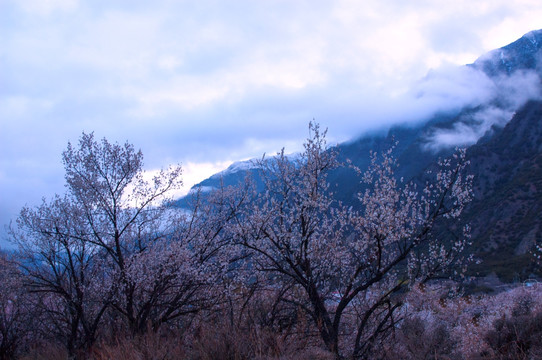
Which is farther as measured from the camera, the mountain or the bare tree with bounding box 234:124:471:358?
the mountain

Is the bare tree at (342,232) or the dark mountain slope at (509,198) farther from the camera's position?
the dark mountain slope at (509,198)

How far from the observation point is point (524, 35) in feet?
646

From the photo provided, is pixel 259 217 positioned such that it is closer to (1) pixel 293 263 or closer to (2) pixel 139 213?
(1) pixel 293 263

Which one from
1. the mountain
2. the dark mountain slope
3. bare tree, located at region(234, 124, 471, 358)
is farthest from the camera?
the dark mountain slope

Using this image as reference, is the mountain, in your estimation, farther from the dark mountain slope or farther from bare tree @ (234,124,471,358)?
bare tree @ (234,124,471,358)

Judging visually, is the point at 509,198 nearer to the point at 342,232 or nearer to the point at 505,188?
the point at 505,188

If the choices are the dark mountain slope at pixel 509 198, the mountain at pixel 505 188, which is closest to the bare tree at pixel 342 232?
the mountain at pixel 505 188

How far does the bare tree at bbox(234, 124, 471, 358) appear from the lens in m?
10.4

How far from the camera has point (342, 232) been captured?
12227 millimetres

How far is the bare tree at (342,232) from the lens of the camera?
10430 millimetres

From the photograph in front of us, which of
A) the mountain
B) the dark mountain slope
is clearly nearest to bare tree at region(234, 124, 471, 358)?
the mountain

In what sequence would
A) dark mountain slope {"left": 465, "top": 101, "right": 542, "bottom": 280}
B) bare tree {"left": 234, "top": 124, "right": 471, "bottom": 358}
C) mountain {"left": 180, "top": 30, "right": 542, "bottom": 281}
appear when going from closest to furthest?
bare tree {"left": 234, "top": 124, "right": 471, "bottom": 358} → mountain {"left": 180, "top": 30, "right": 542, "bottom": 281} → dark mountain slope {"left": 465, "top": 101, "right": 542, "bottom": 280}

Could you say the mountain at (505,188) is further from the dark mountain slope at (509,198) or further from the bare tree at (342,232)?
the bare tree at (342,232)

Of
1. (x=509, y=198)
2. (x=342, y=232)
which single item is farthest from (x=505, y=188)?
(x=342, y=232)
